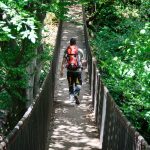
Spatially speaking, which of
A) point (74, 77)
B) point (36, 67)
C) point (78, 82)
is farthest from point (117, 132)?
point (36, 67)

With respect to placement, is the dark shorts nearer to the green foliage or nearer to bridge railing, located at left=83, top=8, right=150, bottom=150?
the green foliage

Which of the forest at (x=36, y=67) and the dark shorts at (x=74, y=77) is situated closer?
the forest at (x=36, y=67)

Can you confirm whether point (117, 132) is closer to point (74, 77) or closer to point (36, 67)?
point (74, 77)

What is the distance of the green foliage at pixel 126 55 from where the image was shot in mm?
9281

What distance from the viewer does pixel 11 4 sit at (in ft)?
20.8

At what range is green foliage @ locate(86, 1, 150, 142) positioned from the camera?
9.28m

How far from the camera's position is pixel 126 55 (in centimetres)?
1650

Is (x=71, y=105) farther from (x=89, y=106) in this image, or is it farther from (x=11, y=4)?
(x=11, y=4)

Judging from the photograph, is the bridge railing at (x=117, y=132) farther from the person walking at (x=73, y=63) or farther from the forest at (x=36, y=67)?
the person walking at (x=73, y=63)

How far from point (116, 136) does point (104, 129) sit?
6.21 feet

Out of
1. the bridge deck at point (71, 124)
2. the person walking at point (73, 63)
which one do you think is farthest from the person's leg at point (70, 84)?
the bridge deck at point (71, 124)

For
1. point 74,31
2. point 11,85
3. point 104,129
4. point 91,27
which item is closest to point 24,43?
point 11,85

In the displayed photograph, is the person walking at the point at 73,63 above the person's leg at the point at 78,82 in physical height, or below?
above

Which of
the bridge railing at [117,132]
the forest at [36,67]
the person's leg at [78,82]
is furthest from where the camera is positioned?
the person's leg at [78,82]
